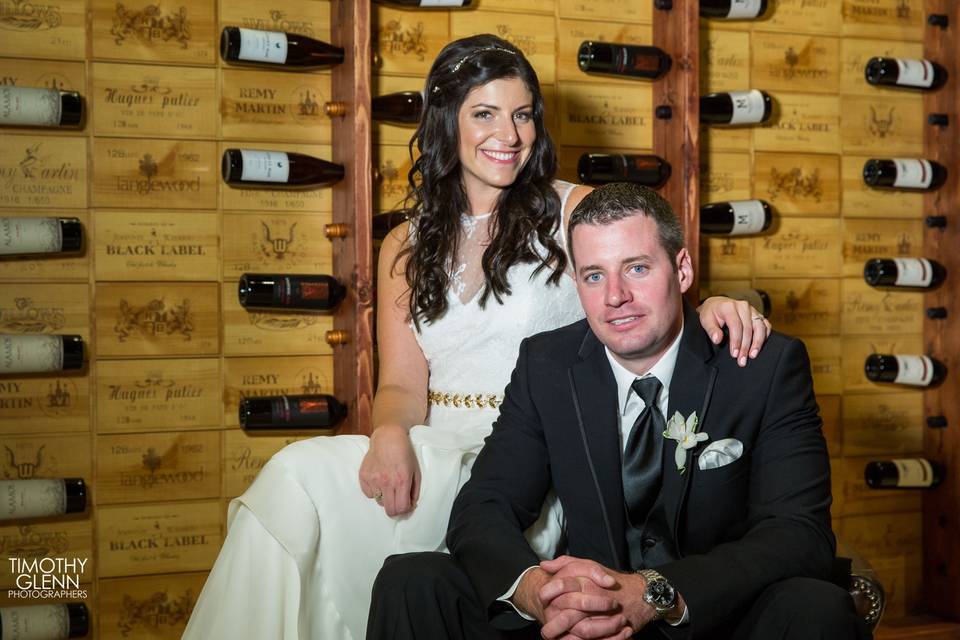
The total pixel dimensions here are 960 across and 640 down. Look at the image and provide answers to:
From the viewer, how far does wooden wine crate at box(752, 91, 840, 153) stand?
12.3 ft

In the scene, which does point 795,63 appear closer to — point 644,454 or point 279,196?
point 279,196

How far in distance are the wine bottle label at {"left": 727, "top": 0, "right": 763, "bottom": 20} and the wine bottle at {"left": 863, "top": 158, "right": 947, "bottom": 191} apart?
69 cm

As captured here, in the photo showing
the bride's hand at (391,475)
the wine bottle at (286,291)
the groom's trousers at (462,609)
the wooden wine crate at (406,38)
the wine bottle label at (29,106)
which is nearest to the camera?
the groom's trousers at (462,609)

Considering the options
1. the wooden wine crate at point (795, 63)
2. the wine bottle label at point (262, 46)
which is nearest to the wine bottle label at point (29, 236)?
the wine bottle label at point (262, 46)

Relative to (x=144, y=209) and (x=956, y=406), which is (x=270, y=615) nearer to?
(x=144, y=209)

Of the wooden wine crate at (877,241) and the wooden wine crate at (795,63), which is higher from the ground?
the wooden wine crate at (795,63)

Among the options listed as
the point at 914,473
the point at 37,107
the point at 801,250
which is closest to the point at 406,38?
the point at 37,107

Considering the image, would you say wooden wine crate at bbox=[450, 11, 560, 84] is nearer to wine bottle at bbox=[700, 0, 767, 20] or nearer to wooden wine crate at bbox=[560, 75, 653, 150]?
wooden wine crate at bbox=[560, 75, 653, 150]

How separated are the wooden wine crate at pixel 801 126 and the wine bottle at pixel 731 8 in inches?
13.0

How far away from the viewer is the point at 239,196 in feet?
10.6

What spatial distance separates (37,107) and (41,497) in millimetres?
1075


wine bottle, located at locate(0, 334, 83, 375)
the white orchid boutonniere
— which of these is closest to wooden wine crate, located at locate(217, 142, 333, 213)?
wine bottle, located at locate(0, 334, 83, 375)

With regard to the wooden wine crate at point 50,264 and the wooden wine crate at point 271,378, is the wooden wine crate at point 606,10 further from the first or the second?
the wooden wine crate at point 50,264

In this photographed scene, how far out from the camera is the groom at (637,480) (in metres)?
1.71
